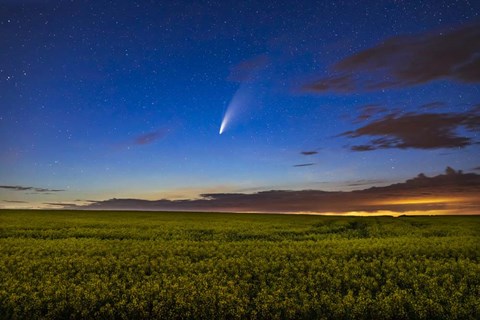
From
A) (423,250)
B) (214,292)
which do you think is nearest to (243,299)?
(214,292)

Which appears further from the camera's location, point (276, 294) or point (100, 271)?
point (100, 271)

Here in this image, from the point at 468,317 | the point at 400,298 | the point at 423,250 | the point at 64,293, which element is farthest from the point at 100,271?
the point at 423,250

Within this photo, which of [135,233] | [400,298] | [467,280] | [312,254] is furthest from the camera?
[135,233]

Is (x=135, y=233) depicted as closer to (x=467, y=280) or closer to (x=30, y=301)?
(x=30, y=301)

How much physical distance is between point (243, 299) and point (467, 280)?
11.8m

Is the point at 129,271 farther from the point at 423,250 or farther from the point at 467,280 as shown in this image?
the point at 423,250

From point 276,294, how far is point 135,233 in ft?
83.5

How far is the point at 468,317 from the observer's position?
547 inches

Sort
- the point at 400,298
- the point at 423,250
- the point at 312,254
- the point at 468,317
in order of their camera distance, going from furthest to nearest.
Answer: the point at 423,250 → the point at 312,254 → the point at 400,298 → the point at 468,317

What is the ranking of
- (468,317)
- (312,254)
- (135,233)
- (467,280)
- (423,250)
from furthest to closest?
(135,233) < (423,250) < (312,254) < (467,280) < (468,317)

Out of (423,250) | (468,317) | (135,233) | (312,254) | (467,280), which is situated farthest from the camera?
(135,233)

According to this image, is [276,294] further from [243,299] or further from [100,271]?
[100,271]

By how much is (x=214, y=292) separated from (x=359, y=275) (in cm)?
821

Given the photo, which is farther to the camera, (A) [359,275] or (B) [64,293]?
(A) [359,275]
